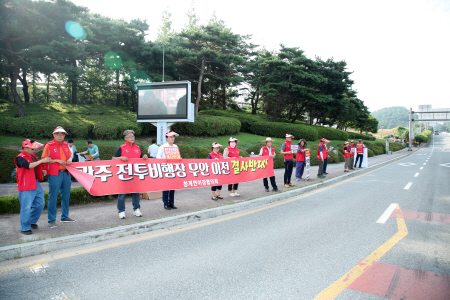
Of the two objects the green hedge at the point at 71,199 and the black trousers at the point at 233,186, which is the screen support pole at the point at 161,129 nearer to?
the black trousers at the point at 233,186

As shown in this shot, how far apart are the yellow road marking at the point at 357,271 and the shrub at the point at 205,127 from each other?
2099cm

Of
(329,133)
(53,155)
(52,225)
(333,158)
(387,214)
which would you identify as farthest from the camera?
(329,133)

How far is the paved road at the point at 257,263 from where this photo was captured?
129 inches

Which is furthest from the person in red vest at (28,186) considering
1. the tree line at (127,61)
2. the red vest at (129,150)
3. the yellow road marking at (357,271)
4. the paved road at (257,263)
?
the tree line at (127,61)

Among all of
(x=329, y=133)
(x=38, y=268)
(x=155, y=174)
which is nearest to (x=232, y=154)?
(x=155, y=174)

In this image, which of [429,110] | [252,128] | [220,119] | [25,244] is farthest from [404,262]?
[429,110]

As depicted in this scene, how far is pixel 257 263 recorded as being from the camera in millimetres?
4027

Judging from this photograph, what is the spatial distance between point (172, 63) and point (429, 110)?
65.2 meters

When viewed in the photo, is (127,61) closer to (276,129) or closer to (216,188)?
(276,129)

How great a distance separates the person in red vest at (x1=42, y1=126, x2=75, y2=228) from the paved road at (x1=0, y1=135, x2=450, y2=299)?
138 cm

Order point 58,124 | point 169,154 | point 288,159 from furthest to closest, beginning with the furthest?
1. point 58,124
2. point 288,159
3. point 169,154

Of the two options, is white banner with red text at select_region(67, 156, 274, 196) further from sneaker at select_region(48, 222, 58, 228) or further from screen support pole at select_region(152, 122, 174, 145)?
screen support pole at select_region(152, 122, 174, 145)

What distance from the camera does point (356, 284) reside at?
3.46 meters

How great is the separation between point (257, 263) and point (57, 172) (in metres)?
4.33
